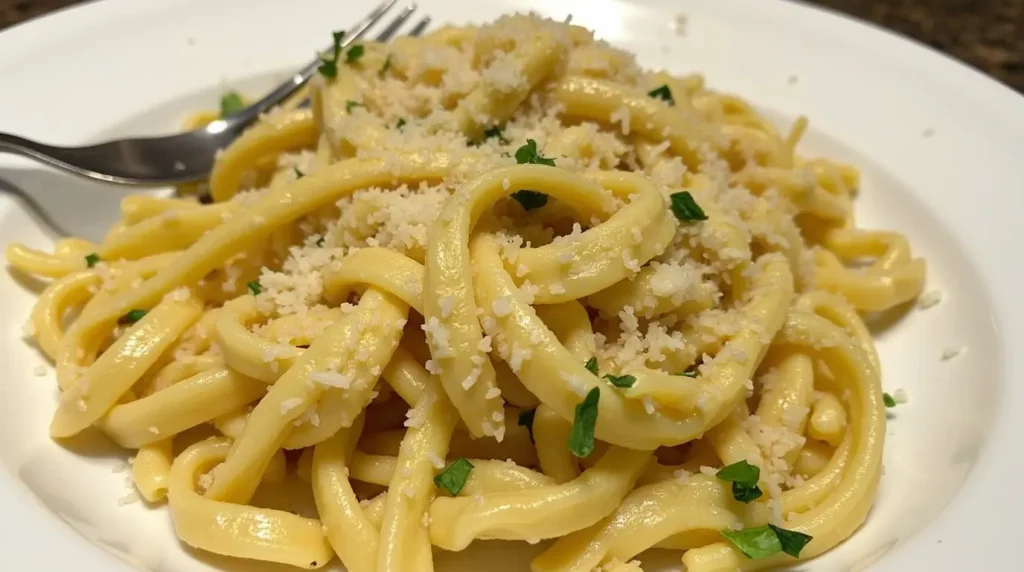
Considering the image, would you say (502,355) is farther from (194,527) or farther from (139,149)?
(139,149)

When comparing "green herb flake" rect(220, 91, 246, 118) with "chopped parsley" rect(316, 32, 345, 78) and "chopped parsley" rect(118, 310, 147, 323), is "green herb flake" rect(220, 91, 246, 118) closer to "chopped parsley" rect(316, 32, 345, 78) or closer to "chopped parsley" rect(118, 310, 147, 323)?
"chopped parsley" rect(316, 32, 345, 78)

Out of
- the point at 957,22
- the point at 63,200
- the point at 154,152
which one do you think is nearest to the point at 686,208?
the point at 154,152

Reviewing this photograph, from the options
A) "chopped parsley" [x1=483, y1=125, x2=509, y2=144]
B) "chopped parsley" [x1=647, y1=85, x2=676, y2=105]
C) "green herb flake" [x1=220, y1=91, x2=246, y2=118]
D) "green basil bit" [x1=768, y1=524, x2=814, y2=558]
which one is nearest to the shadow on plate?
"green herb flake" [x1=220, y1=91, x2=246, y2=118]

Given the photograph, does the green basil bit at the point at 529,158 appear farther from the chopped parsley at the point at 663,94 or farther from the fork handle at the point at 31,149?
the fork handle at the point at 31,149

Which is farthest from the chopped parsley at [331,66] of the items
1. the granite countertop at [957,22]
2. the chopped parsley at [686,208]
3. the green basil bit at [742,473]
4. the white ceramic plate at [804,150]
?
the granite countertop at [957,22]

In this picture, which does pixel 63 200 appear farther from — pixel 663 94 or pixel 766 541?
pixel 766 541

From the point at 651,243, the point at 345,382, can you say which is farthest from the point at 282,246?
the point at 651,243
